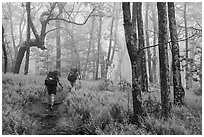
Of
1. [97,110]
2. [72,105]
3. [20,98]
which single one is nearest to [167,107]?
[97,110]

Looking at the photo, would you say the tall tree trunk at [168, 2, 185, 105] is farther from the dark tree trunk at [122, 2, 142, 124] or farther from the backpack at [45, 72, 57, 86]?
the backpack at [45, 72, 57, 86]

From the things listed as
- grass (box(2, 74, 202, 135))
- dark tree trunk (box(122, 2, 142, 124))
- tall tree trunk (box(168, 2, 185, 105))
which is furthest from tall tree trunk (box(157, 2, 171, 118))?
tall tree trunk (box(168, 2, 185, 105))

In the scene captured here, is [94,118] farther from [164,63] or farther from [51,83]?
[51,83]

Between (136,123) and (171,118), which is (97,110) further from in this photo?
(171,118)

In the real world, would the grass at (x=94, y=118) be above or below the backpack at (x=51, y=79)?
below

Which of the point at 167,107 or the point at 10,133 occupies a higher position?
the point at 167,107

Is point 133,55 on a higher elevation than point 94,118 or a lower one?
higher

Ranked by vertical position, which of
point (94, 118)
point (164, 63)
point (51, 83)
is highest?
point (164, 63)

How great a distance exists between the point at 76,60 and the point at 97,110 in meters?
18.2

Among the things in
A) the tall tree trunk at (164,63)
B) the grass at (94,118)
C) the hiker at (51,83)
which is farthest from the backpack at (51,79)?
the tall tree trunk at (164,63)

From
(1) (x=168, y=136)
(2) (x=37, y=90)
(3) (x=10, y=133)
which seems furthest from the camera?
(2) (x=37, y=90)

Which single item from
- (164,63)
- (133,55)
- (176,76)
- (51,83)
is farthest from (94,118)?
(176,76)

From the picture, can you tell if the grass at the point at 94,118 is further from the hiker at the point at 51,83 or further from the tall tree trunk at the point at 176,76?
the hiker at the point at 51,83

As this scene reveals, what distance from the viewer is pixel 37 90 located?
12781 millimetres
